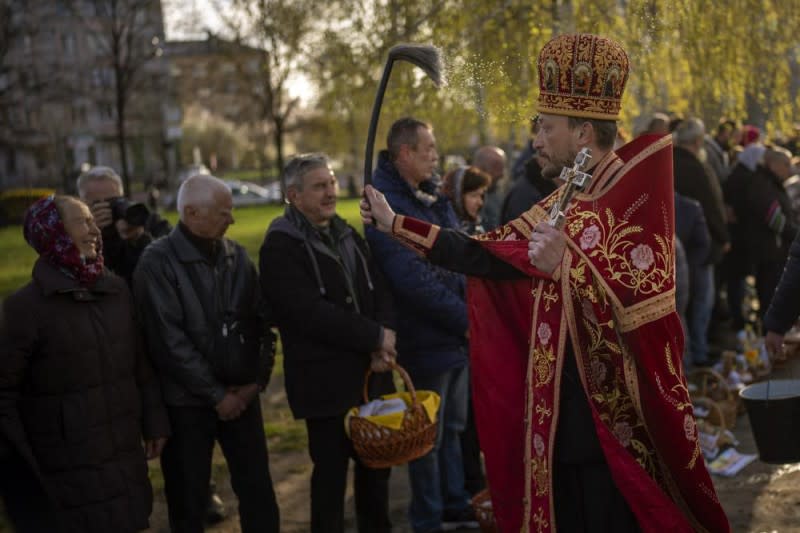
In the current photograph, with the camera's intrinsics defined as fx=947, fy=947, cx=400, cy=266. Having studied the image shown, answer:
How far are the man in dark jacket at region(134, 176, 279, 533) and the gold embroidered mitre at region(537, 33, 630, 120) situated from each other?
2.07 meters

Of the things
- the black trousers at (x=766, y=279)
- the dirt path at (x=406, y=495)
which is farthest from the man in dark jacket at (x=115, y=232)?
the black trousers at (x=766, y=279)

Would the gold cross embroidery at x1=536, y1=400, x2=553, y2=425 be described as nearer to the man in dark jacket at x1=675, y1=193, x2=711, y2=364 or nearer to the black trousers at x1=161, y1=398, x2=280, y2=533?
the black trousers at x1=161, y1=398, x2=280, y2=533

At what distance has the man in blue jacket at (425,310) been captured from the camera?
17.3 ft

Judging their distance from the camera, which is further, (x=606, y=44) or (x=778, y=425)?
(x=778, y=425)

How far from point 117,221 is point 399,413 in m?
2.22

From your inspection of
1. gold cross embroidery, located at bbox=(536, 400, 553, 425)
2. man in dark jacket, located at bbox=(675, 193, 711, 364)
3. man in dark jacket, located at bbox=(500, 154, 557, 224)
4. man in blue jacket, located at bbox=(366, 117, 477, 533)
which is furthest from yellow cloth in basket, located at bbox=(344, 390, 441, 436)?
man in dark jacket, located at bbox=(675, 193, 711, 364)

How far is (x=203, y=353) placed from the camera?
4738mm

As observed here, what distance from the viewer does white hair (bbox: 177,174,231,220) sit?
4738 mm

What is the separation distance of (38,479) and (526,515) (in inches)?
70.3

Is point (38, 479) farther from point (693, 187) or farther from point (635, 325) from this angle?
point (693, 187)

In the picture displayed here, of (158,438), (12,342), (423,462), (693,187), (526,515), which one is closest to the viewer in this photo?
(526,515)

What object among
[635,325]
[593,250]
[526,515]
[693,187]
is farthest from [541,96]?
[693,187]

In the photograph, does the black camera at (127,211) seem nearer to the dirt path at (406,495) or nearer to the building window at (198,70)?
the dirt path at (406,495)

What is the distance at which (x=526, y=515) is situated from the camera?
11.6 ft
